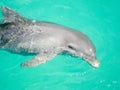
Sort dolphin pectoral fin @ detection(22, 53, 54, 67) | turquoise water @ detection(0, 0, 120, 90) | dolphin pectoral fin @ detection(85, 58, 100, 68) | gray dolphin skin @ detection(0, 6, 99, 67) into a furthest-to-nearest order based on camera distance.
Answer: turquoise water @ detection(0, 0, 120, 90) < dolphin pectoral fin @ detection(85, 58, 100, 68) < gray dolphin skin @ detection(0, 6, 99, 67) < dolphin pectoral fin @ detection(22, 53, 54, 67)

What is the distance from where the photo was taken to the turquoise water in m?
9.41

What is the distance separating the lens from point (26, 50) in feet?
28.0

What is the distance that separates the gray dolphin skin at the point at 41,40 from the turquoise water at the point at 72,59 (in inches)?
34.5

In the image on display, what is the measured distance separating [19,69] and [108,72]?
2941 mm

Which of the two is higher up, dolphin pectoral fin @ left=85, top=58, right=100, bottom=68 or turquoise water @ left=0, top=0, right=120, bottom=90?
turquoise water @ left=0, top=0, right=120, bottom=90

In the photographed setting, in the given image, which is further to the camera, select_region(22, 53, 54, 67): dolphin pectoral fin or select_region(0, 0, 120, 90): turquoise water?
select_region(0, 0, 120, 90): turquoise water

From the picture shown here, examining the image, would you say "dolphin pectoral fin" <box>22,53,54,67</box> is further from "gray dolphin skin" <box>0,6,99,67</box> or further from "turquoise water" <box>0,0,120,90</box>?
"turquoise water" <box>0,0,120,90</box>

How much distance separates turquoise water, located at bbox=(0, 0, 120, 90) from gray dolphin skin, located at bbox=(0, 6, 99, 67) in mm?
877

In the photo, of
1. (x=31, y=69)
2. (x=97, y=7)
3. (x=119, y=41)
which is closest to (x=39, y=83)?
(x=31, y=69)

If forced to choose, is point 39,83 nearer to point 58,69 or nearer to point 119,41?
point 58,69

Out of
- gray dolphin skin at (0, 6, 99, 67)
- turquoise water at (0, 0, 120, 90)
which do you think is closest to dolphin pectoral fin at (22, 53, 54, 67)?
A: gray dolphin skin at (0, 6, 99, 67)

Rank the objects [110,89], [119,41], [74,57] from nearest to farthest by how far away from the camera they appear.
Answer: [74,57] → [110,89] → [119,41]

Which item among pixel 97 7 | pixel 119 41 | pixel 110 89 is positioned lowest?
pixel 110 89

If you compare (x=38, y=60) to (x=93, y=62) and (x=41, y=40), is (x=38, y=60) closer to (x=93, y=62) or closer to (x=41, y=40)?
(x=41, y=40)
